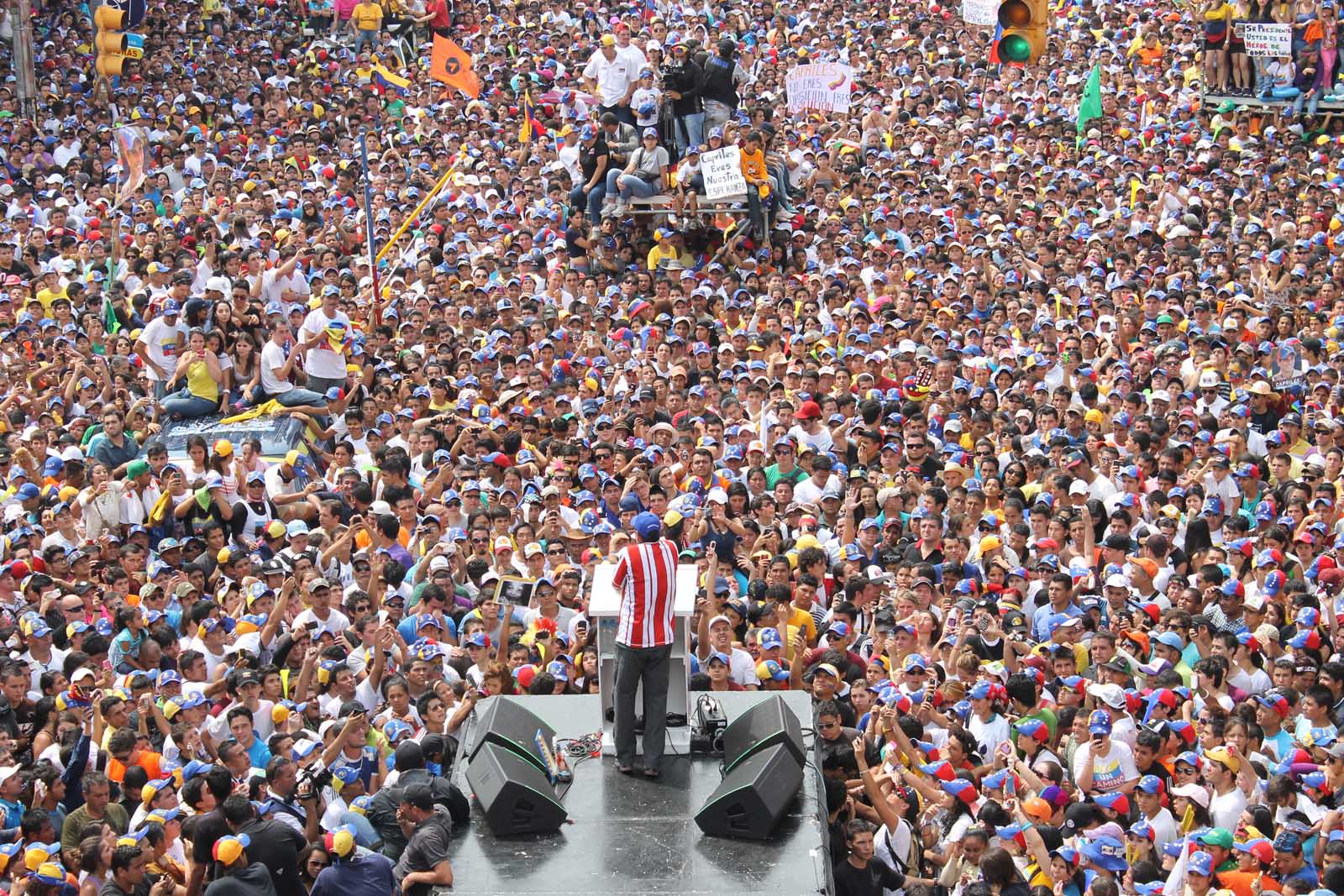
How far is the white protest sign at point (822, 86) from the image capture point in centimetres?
2408

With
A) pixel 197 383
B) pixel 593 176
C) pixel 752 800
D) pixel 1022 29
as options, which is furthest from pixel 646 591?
pixel 593 176

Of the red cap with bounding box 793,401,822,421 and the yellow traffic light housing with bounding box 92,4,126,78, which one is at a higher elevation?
the yellow traffic light housing with bounding box 92,4,126,78

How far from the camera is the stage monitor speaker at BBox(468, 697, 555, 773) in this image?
9.88 meters

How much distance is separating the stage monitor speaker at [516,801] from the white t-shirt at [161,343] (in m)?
8.37

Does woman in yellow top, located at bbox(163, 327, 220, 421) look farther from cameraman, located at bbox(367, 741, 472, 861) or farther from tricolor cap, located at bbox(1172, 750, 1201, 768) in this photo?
tricolor cap, located at bbox(1172, 750, 1201, 768)

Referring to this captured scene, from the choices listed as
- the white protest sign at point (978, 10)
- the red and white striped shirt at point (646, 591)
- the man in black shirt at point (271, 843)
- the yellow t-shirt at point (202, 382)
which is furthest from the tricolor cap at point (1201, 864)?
the white protest sign at point (978, 10)

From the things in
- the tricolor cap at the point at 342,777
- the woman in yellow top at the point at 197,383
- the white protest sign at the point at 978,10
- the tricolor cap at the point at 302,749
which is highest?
the white protest sign at the point at 978,10

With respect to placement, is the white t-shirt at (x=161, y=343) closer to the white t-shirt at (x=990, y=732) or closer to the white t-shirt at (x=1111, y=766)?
the white t-shirt at (x=990, y=732)

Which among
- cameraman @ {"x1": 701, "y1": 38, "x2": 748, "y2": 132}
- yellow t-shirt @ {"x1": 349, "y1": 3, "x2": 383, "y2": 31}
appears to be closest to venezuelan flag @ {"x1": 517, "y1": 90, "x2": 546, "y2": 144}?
cameraman @ {"x1": 701, "y1": 38, "x2": 748, "y2": 132}

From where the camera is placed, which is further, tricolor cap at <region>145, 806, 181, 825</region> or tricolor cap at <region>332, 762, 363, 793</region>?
tricolor cap at <region>332, 762, 363, 793</region>

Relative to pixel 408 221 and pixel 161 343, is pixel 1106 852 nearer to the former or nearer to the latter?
pixel 161 343

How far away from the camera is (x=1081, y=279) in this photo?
64.4 feet

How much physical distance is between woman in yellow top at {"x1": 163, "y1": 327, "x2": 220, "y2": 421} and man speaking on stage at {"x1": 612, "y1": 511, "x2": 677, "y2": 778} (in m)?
7.55

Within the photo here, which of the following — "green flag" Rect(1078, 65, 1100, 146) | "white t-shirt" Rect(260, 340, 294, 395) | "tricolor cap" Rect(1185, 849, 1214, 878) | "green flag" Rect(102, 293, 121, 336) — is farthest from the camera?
"green flag" Rect(1078, 65, 1100, 146)
